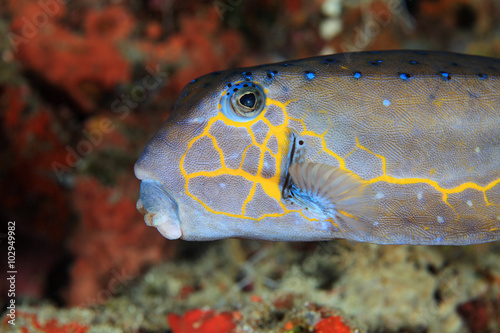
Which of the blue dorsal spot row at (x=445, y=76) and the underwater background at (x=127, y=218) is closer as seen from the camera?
the blue dorsal spot row at (x=445, y=76)

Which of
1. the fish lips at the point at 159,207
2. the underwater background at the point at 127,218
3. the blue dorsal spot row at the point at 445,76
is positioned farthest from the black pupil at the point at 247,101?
the underwater background at the point at 127,218

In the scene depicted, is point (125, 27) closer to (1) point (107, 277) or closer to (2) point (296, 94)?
(1) point (107, 277)

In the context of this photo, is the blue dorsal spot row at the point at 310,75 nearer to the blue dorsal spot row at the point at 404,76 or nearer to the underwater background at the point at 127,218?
the blue dorsal spot row at the point at 404,76

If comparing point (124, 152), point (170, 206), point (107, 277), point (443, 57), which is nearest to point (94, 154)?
point (124, 152)

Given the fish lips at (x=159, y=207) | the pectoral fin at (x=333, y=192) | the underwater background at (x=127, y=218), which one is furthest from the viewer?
the underwater background at (x=127, y=218)

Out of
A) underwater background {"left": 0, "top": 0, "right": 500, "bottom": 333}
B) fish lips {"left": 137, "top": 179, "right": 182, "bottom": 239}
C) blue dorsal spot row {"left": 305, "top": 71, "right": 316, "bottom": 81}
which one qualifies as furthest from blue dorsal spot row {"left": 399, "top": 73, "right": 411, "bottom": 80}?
underwater background {"left": 0, "top": 0, "right": 500, "bottom": 333}

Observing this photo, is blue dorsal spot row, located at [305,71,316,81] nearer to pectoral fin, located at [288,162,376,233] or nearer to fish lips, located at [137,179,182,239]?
pectoral fin, located at [288,162,376,233]
